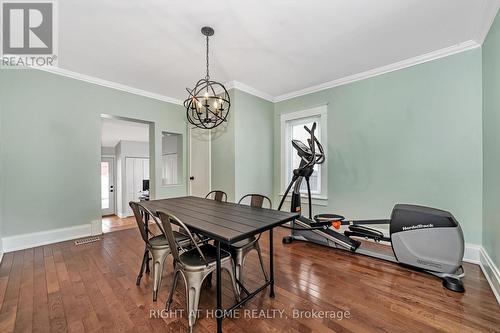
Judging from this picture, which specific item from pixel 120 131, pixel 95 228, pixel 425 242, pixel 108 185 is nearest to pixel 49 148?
pixel 95 228

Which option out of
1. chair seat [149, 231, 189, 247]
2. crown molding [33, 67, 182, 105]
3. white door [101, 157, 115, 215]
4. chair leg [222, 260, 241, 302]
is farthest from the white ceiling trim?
white door [101, 157, 115, 215]

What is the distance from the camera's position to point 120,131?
6.19 m

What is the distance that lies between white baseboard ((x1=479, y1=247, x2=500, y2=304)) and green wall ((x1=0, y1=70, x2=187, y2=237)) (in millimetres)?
5360

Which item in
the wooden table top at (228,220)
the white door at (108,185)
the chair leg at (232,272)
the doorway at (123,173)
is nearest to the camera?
the wooden table top at (228,220)

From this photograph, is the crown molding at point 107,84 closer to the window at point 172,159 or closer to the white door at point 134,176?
the window at point 172,159

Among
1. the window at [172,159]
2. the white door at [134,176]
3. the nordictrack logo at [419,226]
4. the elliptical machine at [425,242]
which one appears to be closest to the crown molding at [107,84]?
the window at [172,159]

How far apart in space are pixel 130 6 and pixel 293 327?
10.6ft

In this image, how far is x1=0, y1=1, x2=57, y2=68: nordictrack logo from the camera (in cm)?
214

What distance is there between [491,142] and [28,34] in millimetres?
5427

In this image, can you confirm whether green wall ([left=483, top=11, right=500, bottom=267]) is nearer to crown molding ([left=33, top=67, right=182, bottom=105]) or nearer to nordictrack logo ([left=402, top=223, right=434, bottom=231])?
nordictrack logo ([left=402, top=223, right=434, bottom=231])

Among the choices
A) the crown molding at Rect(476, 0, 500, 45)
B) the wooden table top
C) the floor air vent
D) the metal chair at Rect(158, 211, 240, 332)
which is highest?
the crown molding at Rect(476, 0, 500, 45)

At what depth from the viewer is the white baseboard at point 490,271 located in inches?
77.1

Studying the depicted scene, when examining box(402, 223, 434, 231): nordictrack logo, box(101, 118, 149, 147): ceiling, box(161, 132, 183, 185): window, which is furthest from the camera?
box(101, 118, 149, 147): ceiling

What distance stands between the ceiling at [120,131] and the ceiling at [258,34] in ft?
6.25
